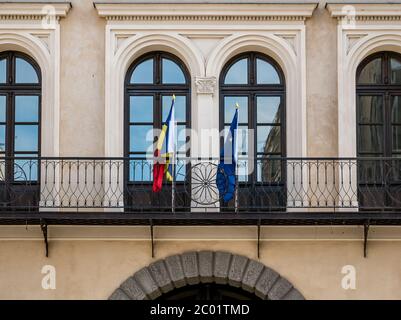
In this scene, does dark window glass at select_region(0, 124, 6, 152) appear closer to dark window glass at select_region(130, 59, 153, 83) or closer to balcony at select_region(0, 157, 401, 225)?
balcony at select_region(0, 157, 401, 225)

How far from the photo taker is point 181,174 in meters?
18.8

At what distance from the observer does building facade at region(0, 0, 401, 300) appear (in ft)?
60.0

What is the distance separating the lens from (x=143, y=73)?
63.6 ft

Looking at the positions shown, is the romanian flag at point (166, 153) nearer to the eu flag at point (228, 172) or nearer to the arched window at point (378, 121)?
the eu flag at point (228, 172)

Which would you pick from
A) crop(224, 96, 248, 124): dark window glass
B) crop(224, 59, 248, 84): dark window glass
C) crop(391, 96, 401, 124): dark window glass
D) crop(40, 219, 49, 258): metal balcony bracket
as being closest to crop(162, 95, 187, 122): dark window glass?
crop(224, 96, 248, 124): dark window glass

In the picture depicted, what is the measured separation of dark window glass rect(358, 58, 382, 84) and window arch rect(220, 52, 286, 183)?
138cm

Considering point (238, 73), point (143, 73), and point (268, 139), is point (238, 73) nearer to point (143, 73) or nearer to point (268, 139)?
point (268, 139)

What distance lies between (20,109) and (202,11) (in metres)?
3.52

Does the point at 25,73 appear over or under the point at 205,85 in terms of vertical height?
over

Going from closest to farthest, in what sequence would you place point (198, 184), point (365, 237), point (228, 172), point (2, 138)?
point (228, 172), point (365, 237), point (198, 184), point (2, 138)

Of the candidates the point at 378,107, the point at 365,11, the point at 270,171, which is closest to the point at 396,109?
the point at 378,107

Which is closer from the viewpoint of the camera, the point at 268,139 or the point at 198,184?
the point at 198,184
